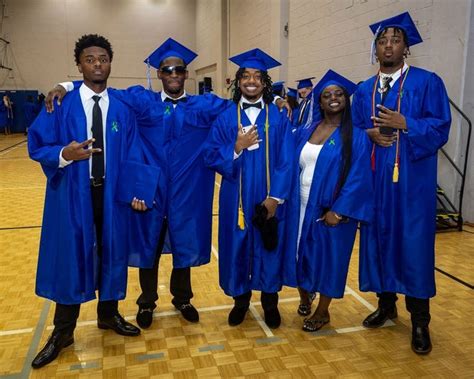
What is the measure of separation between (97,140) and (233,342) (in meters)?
1.47

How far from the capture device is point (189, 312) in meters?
3.02

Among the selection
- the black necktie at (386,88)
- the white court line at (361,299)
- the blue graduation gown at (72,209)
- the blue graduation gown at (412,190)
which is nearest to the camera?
the blue graduation gown at (72,209)

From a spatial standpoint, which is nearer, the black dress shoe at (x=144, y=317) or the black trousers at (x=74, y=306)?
the black trousers at (x=74, y=306)

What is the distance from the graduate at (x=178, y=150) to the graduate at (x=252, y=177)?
0.49 ft

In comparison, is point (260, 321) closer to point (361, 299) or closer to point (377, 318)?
point (377, 318)

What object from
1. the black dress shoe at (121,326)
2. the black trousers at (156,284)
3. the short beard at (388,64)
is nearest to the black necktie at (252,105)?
the short beard at (388,64)

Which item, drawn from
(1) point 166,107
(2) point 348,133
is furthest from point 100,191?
(2) point 348,133

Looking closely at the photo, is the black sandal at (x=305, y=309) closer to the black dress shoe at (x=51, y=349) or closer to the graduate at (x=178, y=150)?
the graduate at (x=178, y=150)

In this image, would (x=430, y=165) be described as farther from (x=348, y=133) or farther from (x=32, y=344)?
(x=32, y=344)

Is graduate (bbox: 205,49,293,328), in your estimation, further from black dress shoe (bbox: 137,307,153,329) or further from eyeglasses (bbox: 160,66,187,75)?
black dress shoe (bbox: 137,307,153,329)

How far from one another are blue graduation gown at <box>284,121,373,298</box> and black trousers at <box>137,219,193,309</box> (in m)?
0.74

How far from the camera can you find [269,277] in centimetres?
276

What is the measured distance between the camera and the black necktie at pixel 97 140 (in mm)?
2423

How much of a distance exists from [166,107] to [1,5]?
18128 mm
